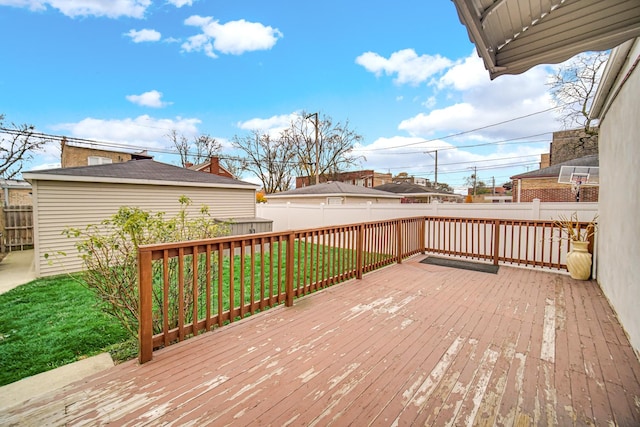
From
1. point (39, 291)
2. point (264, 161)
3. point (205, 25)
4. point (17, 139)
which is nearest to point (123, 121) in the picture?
point (17, 139)

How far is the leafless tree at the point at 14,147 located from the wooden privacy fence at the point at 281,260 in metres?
14.0

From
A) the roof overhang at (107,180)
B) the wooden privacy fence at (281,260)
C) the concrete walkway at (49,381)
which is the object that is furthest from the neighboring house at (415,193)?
the concrete walkway at (49,381)

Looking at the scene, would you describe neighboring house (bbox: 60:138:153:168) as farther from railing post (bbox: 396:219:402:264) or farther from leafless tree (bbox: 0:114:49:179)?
railing post (bbox: 396:219:402:264)

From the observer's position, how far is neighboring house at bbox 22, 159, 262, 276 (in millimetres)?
6441

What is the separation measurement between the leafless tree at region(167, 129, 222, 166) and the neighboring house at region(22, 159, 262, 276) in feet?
58.3

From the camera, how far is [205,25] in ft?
37.6

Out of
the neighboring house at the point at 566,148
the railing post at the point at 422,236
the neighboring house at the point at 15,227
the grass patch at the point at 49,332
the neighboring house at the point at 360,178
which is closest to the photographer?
the grass patch at the point at 49,332

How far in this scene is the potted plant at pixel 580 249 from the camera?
179 inches

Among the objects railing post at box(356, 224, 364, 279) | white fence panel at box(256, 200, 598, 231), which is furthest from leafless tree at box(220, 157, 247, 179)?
railing post at box(356, 224, 364, 279)

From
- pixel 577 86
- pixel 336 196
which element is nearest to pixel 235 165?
pixel 336 196

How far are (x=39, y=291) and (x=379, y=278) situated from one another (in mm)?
6373

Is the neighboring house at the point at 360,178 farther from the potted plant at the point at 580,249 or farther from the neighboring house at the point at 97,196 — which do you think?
the potted plant at the point at 580,249

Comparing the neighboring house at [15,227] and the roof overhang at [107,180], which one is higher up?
the roof overhang at [107,180]

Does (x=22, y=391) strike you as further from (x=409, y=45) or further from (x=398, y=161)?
(x=398, y=161)
